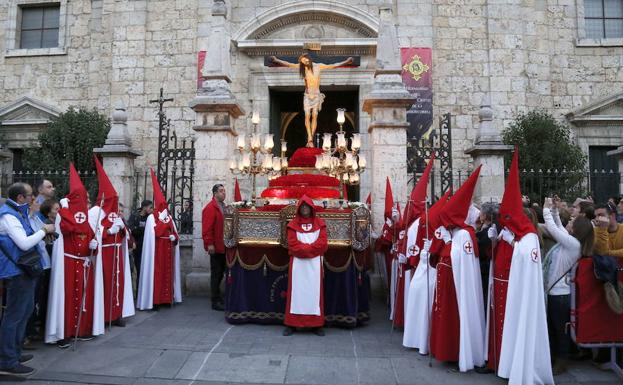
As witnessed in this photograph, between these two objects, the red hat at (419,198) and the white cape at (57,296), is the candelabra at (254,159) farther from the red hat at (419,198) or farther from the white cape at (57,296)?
the white cape at (57,296)

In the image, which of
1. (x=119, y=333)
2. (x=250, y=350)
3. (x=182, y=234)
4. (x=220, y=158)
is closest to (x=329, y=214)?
(x=250, y=350)

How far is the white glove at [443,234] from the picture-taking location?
502 centimetres

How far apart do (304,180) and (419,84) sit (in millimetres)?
7119

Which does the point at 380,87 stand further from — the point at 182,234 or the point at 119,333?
the point at 119,333

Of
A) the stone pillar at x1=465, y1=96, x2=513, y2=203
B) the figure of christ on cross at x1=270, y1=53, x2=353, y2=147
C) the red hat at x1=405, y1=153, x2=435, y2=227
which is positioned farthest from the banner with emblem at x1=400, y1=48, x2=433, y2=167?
the red hat at x1=405, y1=153, x2=435, y2=227

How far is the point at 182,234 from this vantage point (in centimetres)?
943

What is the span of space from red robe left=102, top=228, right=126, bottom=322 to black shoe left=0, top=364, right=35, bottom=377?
1.59 meters

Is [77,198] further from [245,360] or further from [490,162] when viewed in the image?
[490,162]

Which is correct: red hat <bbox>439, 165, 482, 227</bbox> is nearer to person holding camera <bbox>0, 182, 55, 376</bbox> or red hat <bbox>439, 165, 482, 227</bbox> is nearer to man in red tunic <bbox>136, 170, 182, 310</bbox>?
person holding camera <bbox>0, 182, 55, 376</bbox>

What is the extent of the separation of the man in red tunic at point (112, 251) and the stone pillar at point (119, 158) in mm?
2711

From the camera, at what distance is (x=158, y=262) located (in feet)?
24.5

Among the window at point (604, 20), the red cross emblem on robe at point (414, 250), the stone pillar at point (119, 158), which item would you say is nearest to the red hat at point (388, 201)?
the red cross emblem on robe at point (414, 250)

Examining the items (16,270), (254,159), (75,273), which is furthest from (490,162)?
(16,270)

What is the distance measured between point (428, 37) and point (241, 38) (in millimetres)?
5305
